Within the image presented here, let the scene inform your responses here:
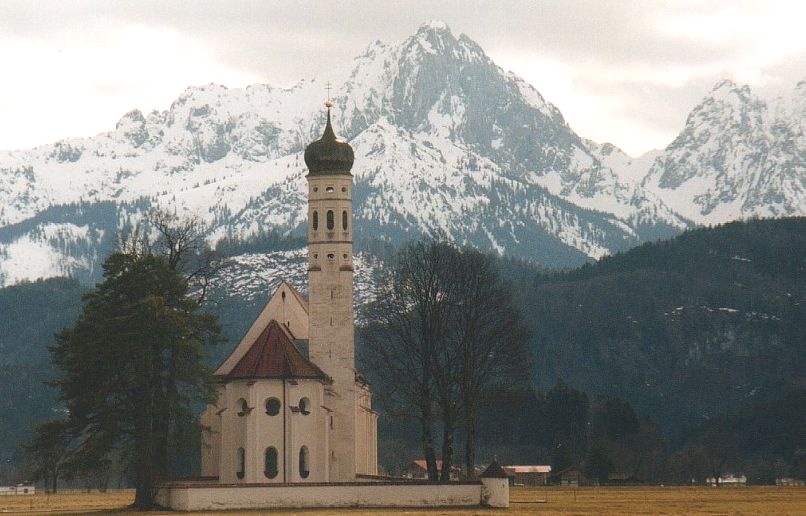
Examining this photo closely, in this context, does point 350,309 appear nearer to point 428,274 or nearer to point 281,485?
point 428,274

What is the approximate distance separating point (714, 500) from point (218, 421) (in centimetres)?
3398

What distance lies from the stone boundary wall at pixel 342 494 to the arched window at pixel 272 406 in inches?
704

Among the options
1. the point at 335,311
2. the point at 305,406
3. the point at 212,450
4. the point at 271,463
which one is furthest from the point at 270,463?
the point at 335,311

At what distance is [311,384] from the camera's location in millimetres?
125250

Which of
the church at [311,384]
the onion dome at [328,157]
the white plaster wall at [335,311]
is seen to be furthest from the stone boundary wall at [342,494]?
the onion dome at [328,157]

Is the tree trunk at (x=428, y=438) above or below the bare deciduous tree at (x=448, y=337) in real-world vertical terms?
below

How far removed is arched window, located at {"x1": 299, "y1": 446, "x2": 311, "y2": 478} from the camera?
4892 inches

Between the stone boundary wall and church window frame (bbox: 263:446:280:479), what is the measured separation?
54.3ft

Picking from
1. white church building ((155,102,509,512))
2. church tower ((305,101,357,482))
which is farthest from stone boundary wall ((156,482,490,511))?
church tower ((305,101,357,482))

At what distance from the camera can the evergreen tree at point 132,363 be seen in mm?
104312

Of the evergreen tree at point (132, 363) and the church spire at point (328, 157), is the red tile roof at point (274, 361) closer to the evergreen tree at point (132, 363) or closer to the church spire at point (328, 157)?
the church spire at point (328, 157)

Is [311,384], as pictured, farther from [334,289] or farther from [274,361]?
[334,289]

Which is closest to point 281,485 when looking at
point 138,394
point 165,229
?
point 138,394

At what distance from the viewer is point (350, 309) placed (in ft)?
425
